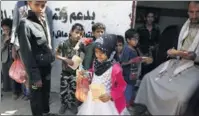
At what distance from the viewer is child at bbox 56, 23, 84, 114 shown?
1.58 m

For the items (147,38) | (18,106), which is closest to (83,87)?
(147,38)

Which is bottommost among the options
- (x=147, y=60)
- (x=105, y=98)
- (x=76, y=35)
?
(x=105, y=98)

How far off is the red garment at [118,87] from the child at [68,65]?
0.35m

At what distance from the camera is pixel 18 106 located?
5.87 ft

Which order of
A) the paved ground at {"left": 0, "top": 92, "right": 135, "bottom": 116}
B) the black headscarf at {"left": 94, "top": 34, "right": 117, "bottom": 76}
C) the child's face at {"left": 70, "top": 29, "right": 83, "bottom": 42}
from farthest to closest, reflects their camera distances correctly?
the paved ground at {"left": 0, "top": 92, "right": 135, "bottom": 116} < the child's face at {"left": 70, "top": 29, "right": 83, "bottom": 42} < the black headscarf at {"left": 94, "top": 34, "right": 117, "bottom": 76}

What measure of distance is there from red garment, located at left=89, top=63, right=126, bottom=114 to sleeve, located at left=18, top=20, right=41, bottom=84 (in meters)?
0.41

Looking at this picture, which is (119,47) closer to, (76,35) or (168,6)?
(76,35)

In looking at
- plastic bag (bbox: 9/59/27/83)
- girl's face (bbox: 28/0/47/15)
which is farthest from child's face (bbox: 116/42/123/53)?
plastic bag (bbox: 9/59/27/83)

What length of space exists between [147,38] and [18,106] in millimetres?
801

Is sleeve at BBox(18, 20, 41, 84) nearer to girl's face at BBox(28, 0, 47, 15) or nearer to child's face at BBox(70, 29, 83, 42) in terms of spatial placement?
girl's face at BBox(28, 0, 47, 15)

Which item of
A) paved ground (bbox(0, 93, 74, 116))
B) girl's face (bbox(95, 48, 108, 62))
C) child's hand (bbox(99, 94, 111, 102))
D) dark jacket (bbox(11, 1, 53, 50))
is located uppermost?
dark jacket (bbox(11, 1, 53, 50))

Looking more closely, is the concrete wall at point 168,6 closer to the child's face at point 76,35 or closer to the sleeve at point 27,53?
the child's face at point 76,35

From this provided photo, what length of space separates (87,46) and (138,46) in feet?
0.82

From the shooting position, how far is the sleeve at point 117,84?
1.26m
